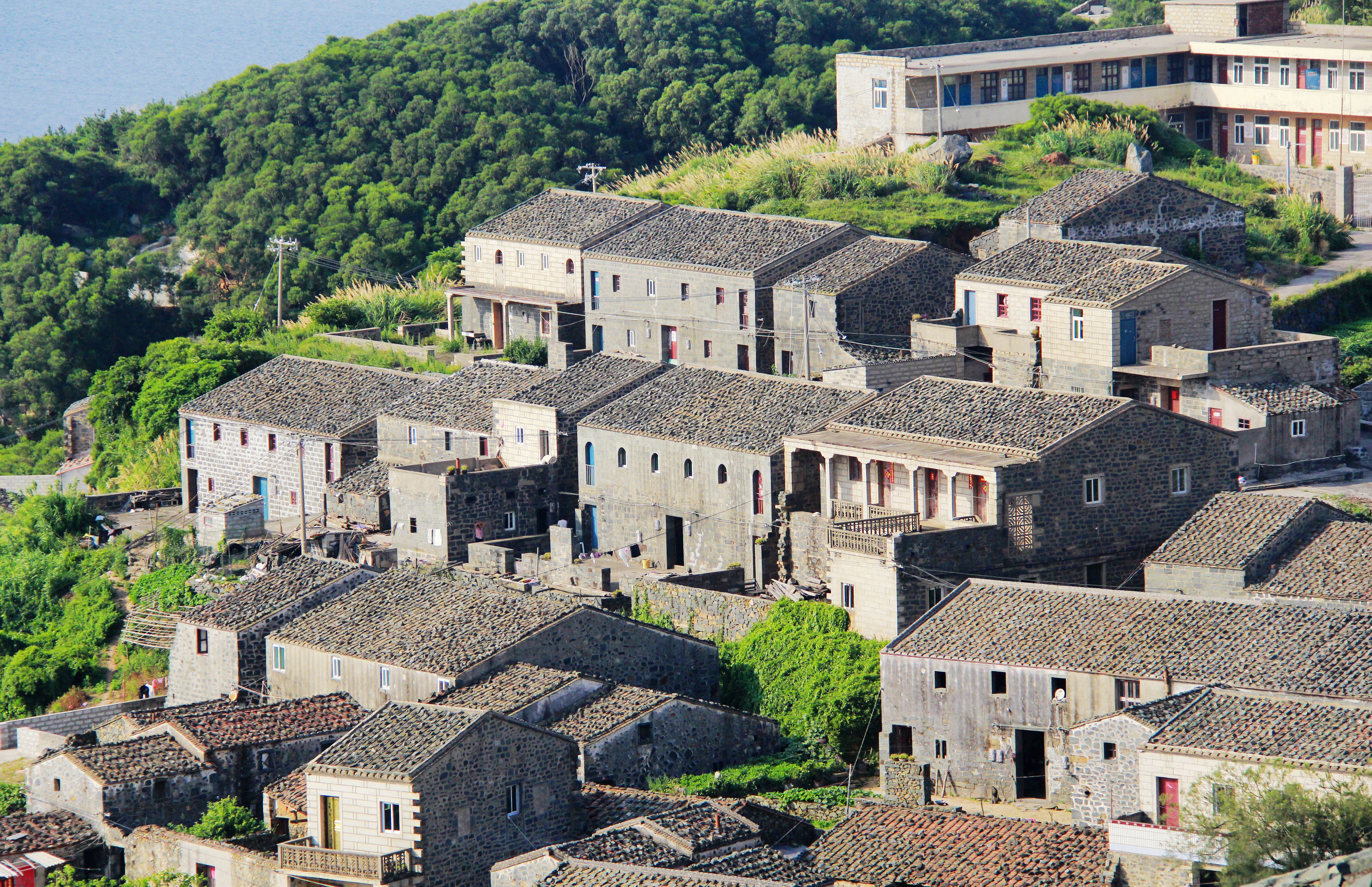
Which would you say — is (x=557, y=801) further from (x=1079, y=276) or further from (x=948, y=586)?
(x=1079, y=276)

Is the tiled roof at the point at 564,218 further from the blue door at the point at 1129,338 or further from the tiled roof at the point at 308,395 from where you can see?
the blue door at the point at 1129,338

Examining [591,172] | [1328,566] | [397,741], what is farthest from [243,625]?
[591,172]

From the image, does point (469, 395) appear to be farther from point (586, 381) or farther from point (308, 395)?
point (308, 395)

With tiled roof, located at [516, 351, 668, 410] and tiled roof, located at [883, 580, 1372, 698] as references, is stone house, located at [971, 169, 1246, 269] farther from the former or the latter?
tiled roof, located at [883, 580, 1372, 698]

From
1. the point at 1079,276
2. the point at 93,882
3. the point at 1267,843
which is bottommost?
the point at 93,882

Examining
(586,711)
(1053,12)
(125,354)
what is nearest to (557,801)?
(586,711)

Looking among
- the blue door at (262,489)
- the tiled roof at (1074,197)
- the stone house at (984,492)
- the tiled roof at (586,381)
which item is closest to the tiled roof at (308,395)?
the blue door at (262,489)

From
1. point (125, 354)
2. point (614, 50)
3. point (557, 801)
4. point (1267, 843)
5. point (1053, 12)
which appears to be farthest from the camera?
point (1053, 12)
